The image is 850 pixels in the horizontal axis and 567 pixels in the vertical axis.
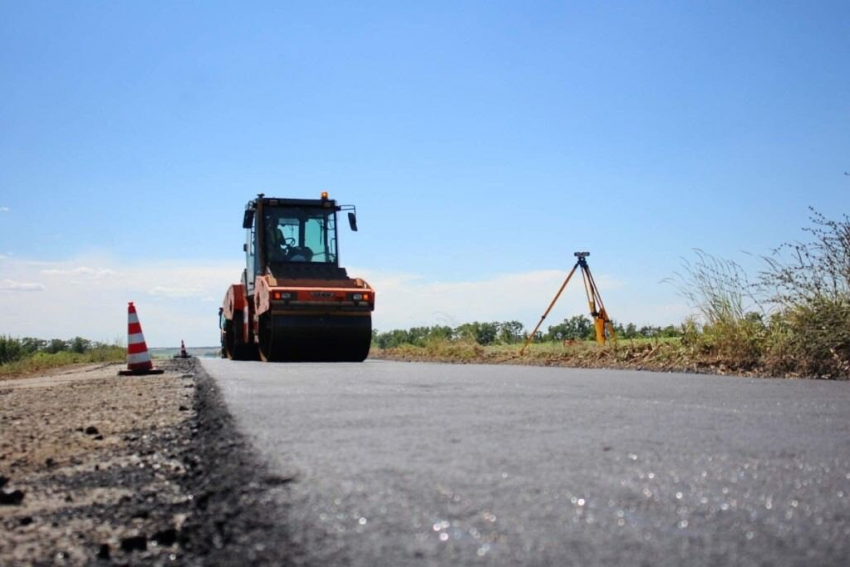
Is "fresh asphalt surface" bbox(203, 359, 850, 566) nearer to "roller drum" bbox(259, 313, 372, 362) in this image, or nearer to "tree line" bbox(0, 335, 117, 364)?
"roller drum" bbox(259, 313, 372, 362)

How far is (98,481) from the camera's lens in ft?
11.1

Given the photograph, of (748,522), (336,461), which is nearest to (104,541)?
(336,461)

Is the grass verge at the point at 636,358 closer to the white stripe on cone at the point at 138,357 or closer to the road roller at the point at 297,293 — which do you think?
the road roller at the point at 297,293

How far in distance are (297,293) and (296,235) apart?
8.80 ft

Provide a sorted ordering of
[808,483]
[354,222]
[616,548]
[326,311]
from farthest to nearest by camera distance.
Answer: [354,222], [326,311], [808,483], [616,548]

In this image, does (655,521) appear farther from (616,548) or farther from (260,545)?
(260,545)

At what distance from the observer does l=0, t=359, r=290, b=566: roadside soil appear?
89.7 inches

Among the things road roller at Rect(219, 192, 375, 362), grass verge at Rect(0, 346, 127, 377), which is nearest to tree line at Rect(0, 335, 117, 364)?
grass verge at Rect(0, 346, 127, 377)

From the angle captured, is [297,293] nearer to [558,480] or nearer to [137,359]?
[137,359]

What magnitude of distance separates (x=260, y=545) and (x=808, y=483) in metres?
1.85

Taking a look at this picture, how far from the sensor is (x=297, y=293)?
16.7m

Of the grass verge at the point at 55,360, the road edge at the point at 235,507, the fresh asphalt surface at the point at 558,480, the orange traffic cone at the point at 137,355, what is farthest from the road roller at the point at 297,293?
the road edge at the point at 235,507

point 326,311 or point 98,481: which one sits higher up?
point 326,311

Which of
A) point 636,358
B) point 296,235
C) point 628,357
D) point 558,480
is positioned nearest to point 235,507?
point 558,480
